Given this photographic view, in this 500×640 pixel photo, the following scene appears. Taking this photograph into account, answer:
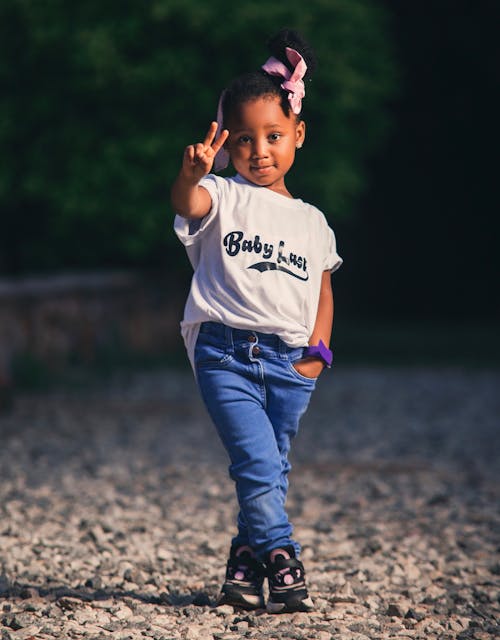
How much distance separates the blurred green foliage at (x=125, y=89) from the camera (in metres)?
9.20

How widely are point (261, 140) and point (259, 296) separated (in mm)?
413

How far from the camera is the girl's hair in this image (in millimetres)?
2855

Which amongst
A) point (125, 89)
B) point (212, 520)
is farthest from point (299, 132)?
point (125, 89)

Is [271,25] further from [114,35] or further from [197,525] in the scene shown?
[197,525]

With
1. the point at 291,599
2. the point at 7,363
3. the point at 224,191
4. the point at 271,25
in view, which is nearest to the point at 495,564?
the point at 291,599

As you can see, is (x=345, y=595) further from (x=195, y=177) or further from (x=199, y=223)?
(x=195, y=177)

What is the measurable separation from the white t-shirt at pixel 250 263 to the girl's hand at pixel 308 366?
0.17 feet

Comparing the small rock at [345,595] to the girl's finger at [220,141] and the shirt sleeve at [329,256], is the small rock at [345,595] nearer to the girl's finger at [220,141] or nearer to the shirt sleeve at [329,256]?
the shirt sleeve at [329,256]

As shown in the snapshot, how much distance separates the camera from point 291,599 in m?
2.91

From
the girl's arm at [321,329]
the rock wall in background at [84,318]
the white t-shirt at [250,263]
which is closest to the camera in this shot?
the white t-shirt at [250,263]

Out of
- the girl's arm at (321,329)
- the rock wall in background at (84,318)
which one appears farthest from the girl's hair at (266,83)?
the rock wall in background at (84,318)

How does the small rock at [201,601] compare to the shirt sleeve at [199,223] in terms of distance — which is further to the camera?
the small rock at [201,601]

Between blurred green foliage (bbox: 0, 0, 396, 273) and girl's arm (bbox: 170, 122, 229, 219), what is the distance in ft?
21.5

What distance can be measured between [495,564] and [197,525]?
1.15 meters
